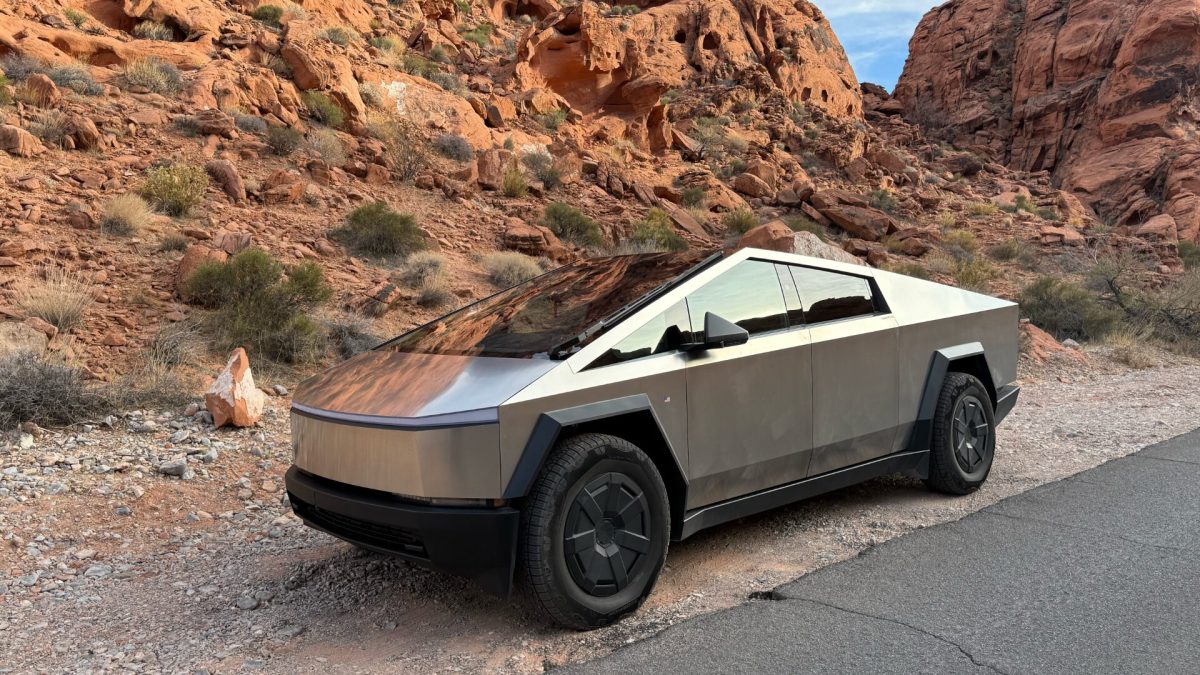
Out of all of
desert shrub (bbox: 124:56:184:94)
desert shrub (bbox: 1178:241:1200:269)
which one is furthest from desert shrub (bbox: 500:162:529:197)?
desert shrub (bbox: 1178:241:1200:269)

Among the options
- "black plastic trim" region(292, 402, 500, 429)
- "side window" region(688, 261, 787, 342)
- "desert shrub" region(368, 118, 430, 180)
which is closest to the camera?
"black plastic trim" region(292, 402, 500, 429)

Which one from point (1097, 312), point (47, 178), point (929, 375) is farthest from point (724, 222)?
point (929, 375)

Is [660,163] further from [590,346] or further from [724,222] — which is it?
[590,346]

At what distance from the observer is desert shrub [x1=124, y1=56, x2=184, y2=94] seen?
53.5 ft

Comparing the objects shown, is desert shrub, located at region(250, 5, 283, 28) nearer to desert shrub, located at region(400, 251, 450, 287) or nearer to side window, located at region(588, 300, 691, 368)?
desert shrub, located at region(400, 251, 450, 287)

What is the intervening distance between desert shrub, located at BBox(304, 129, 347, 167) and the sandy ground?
10696 millimetres

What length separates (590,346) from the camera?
366 centimetres

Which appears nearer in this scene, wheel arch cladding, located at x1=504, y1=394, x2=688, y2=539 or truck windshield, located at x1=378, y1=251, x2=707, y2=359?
wheel arch cladding, located at x1=504, y1=394, x2=688, y2=539

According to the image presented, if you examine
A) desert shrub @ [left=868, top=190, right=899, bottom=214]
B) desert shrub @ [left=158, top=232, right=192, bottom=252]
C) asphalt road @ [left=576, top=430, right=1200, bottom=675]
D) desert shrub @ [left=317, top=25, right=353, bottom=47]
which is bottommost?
asphalt road @ [left=576, top=430, right=1200, bottom=675]

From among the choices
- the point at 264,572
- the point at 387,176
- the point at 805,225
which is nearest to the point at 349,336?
the point at 264,572

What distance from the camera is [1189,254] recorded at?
1118 inches

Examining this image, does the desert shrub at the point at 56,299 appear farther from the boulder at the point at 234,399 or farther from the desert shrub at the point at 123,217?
the boulder at the point at 234,399

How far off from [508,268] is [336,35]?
42.3ft

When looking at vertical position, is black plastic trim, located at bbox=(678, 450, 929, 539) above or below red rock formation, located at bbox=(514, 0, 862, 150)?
below
